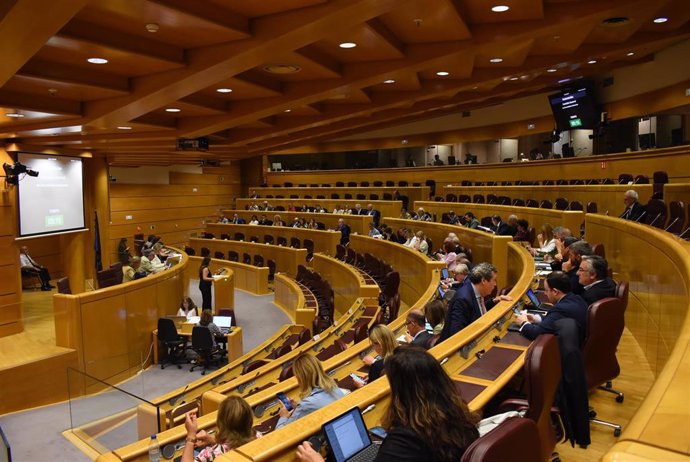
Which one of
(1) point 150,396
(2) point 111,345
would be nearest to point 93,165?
(2) point 111,345

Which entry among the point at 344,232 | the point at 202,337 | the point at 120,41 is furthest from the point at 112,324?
the point at 344,232

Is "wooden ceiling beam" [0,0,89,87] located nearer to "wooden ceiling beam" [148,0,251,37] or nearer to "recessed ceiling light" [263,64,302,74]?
"wooden ceiling beam" [148,0,251,37]

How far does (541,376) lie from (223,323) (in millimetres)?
7608

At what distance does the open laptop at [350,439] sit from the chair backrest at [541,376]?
0.82 meters

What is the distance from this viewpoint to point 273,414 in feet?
13.2

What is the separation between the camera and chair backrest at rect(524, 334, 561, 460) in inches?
98.2

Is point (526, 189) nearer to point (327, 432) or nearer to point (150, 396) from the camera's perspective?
point (150, 396)

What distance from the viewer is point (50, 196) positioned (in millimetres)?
10586

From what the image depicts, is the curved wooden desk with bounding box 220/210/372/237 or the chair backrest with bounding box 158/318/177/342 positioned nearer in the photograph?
the chair backrest with bounding box 158/318/177/342

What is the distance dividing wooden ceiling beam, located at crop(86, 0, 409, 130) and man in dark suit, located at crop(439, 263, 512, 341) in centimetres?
222

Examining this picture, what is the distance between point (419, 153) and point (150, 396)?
15867 millimetres

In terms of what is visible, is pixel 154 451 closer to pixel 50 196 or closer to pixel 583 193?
pixel 50 196

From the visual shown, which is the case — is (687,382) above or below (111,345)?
above

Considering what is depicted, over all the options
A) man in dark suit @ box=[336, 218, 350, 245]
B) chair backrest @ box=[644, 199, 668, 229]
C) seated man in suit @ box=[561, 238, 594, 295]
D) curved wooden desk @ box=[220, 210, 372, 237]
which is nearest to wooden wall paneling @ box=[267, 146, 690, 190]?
chair backrest @ box=[644, 199, 668, 229]
